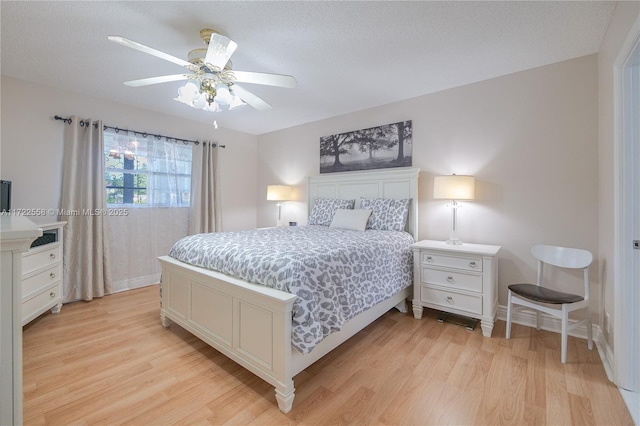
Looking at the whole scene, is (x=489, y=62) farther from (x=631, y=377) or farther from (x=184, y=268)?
(x=184, y=268)

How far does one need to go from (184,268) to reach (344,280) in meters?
1.30

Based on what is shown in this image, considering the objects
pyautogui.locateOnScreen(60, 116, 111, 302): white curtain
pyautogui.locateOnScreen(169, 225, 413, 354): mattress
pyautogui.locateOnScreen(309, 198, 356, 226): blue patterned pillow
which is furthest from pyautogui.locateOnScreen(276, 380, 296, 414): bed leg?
pyautogui.locateOnScreen(60, 116, 111, 302): white curtain

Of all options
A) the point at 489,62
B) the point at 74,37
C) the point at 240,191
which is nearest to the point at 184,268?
the point at 74,37

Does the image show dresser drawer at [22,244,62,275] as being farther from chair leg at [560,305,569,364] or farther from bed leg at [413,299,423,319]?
chair leg at [560,305,569,364]

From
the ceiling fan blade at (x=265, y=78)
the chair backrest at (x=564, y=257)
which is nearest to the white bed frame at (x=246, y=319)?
the chair backrest at (x=564, y=257)

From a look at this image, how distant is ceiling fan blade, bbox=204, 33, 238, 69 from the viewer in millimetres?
1667

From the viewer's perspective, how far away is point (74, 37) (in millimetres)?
2096

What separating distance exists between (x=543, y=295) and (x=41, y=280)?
4.24 metres

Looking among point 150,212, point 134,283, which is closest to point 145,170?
point 150,212

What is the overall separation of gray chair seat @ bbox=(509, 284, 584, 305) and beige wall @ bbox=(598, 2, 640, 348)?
0.68 ft

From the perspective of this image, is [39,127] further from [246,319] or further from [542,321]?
[542,321]

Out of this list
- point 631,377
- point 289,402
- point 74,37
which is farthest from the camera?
point 74,37

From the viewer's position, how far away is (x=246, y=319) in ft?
5.69

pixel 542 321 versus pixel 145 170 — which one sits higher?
pixel 145 170
